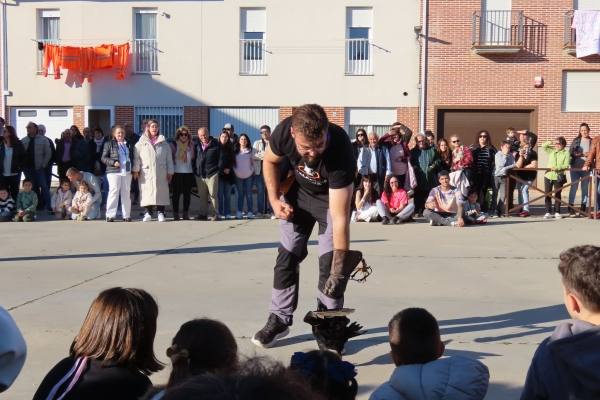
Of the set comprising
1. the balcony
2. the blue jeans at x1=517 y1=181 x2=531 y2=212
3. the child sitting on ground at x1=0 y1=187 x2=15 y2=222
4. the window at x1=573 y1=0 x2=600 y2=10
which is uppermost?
the window at x1=573 y1=0 x2=600 y2=10

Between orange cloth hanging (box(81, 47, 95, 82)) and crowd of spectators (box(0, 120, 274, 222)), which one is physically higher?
orange cloth hanging (box(81, 47, 95, 82))

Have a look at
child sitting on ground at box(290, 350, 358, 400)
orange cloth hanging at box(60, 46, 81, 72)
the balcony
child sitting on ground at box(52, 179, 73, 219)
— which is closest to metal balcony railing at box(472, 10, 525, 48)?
the balcony

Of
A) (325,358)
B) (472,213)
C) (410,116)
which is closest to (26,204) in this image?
(472,213)

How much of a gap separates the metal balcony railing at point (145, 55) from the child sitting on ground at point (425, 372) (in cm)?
2338

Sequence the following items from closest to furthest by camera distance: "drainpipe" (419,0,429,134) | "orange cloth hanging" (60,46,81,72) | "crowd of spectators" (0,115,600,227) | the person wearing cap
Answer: the person wearing cap → "crowd of spectators" (0,115,600,227) → "drainpipe" (419,0,429,134) → "orange cloth hanging" (60,46,81,72)

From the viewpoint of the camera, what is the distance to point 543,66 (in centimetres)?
2420

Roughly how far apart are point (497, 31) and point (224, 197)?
12.9 m

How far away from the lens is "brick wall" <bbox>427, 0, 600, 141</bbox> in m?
24.2

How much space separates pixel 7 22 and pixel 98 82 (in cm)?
356

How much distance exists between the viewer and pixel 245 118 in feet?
84.8

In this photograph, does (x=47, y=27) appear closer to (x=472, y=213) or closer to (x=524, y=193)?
(x=524, y=193)

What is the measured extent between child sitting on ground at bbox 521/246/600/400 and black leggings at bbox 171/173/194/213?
12116 mm

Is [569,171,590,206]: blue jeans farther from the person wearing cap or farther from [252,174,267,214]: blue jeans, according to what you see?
the person wearing cap

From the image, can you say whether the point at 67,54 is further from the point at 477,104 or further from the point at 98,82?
the point at 477,104
